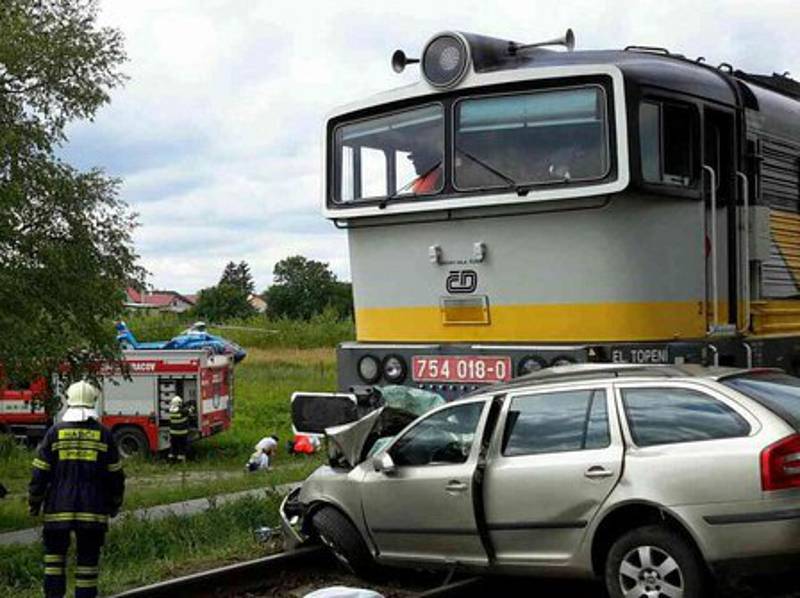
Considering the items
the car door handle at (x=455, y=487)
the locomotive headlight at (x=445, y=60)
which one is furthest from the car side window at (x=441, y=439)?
the locomotive headlight at (x=445, y=60)

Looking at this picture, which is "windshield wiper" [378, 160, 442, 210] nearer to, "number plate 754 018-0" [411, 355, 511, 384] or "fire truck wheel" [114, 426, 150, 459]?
"number plate 754 018-0" [411, 355, 511, 384]

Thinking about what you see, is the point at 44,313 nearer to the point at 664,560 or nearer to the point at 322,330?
the point at 664,560

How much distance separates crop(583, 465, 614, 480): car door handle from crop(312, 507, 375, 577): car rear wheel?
7.31 ft

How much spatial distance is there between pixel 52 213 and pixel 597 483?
1155 cm

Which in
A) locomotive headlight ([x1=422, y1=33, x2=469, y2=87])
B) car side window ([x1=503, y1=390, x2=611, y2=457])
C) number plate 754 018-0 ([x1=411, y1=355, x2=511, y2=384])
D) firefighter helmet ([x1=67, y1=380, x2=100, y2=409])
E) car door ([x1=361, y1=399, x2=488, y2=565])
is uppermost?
locomotive headlight ([x1=422, y1=33, x2=469, y2=87])

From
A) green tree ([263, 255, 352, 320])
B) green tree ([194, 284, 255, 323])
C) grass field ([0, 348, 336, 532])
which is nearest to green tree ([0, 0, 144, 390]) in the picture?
grass field ([0, 348, 336, 532])

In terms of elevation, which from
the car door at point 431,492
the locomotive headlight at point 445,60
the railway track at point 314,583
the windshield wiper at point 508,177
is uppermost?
the locomotive headlight at point 445,60

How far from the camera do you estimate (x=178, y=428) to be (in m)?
24.8

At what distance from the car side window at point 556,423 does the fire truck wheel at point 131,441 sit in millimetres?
19202

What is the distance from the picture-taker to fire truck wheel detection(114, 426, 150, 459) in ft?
84.7

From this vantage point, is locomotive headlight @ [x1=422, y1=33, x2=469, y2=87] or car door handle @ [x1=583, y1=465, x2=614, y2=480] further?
locomotive headlight @ [x1=422, y1=33, x2=469, y2=87]

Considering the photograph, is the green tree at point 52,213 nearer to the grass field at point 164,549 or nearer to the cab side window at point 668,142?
the grass field at point 164,549

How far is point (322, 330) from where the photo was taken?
54.0 m

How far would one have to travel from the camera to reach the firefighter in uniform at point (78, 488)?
8266 mm
